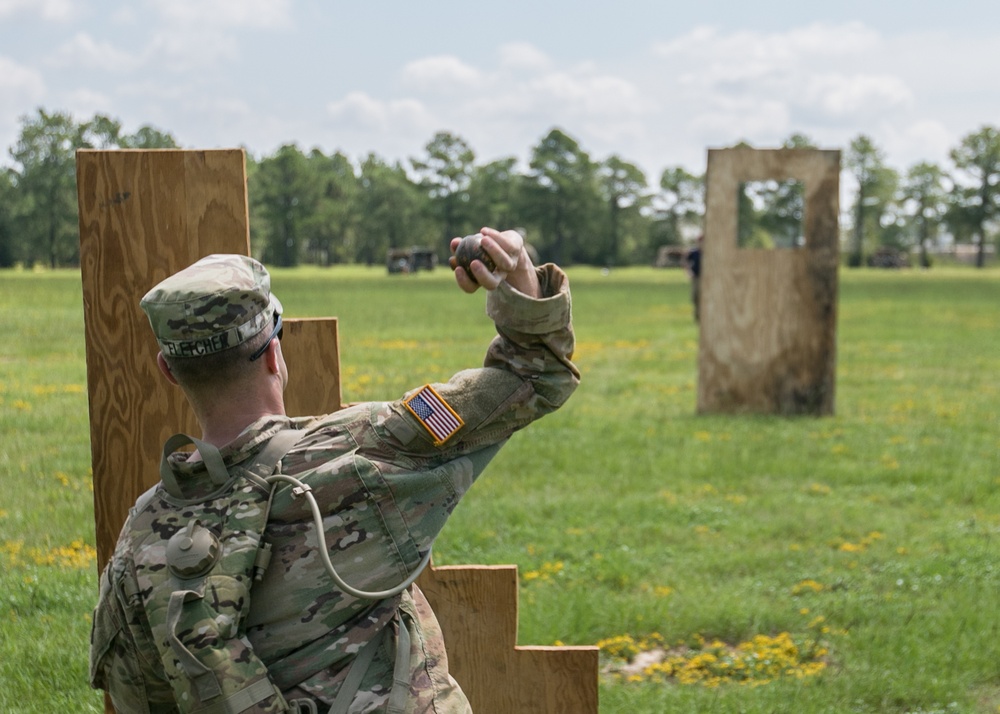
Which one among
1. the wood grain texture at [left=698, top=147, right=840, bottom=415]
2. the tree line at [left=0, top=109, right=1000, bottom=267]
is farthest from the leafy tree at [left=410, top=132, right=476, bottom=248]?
the wood grain texture at [left=698, top=147, right=840, bottom=415]

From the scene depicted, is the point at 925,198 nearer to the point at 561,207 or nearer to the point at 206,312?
the point at 561,207

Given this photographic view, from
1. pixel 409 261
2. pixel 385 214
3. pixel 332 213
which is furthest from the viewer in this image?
pixel 385 214

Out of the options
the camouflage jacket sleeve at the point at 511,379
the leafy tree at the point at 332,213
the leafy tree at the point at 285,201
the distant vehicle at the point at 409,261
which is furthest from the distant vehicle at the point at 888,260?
the camouflage jacket sleeve at the point at 511,379

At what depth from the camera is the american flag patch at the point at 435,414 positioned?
2.28 m

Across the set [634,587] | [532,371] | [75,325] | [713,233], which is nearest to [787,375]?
[713,233]

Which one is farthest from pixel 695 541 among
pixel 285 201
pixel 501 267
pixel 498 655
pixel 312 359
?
pixel 285 201

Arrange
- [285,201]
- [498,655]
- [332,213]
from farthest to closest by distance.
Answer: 1. [332,213]
2. [285,201]
3. [498,655]

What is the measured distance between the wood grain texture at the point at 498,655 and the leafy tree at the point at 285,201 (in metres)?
41.3

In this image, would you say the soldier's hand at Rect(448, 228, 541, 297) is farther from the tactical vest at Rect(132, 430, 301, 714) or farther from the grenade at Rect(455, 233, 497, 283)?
the tactical vest at Rect(132, 430, 301, 714)

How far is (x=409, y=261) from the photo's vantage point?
73875 millimetres

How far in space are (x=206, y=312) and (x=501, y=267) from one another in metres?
0.59

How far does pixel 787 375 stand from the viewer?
36.1 ft

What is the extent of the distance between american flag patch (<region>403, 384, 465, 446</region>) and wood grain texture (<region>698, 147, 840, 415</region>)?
8.60 m

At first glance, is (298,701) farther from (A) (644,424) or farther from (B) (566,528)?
(A) (644,424)
